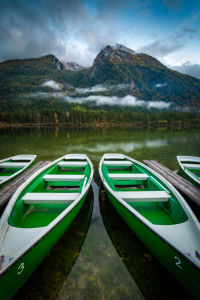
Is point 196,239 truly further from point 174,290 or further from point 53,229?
point 53,229

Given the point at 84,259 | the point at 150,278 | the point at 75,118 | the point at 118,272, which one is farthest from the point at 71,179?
the point at 75,118

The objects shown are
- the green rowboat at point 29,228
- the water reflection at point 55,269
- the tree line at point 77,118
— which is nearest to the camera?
the green rowboat at point 29,228

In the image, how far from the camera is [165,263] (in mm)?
3072

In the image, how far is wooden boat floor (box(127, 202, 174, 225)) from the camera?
4.41 meters

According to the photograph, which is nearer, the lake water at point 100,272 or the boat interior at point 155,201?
the lake water at point 100,272

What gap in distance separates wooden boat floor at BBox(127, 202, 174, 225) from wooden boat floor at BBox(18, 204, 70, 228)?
9.18 ft

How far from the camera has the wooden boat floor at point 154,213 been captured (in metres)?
4.41

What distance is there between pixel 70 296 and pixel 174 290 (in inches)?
86.9

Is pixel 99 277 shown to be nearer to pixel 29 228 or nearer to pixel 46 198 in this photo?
pixel 29 228

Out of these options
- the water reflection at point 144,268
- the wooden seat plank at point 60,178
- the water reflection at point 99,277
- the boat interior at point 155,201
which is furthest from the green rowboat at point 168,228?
the wooden seat plank at point 60,178

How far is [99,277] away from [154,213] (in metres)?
2.51

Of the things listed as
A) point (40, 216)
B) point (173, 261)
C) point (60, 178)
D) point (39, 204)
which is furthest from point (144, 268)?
point (60, 178)

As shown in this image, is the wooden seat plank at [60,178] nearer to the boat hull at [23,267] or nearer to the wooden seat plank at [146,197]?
the wooden seat plank at [146,197]

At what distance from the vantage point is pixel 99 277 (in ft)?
10.9
